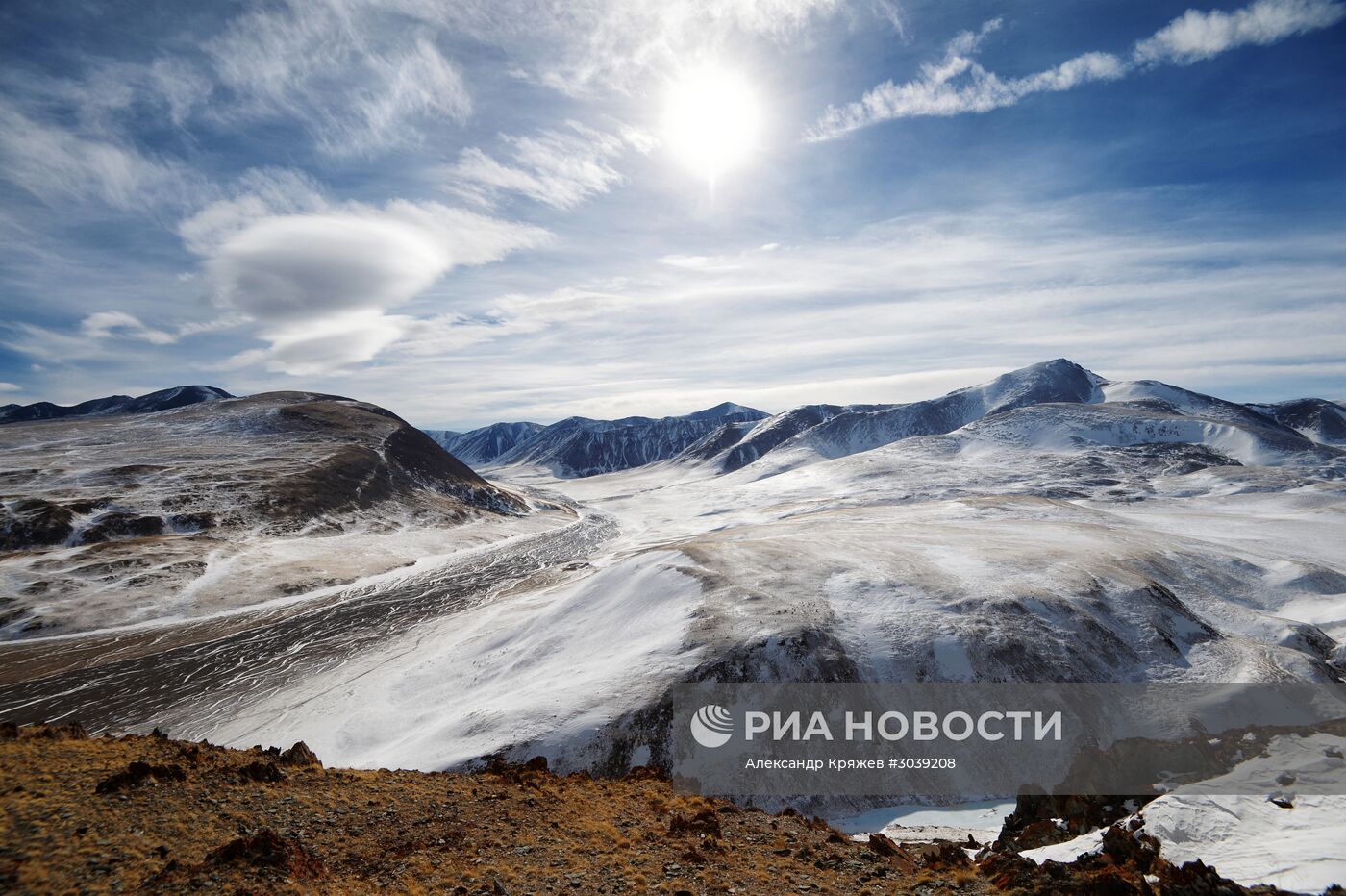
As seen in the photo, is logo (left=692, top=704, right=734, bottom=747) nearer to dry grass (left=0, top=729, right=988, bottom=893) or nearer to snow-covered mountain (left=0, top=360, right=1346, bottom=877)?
snow-covered mountain (left=0, top=360, right=1346, bottom=877)

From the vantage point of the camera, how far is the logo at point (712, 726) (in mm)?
27719

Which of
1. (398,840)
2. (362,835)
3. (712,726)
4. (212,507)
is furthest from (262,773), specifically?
(212,507)

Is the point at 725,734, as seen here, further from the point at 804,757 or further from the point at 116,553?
the point at 116,553

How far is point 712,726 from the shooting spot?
2834 cm

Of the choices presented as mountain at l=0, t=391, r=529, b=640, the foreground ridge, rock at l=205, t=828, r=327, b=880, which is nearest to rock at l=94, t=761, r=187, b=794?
the foreground ridge

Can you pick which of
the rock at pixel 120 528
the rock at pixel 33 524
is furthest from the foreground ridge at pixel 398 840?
the rock at pixel 33 524

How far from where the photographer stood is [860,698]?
99.2ft

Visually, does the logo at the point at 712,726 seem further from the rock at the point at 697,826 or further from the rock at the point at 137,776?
the rock at the point at 137,776

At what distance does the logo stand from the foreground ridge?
702 centimetres

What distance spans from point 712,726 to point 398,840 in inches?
643

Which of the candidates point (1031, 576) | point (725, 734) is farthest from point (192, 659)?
point (1031, 576)

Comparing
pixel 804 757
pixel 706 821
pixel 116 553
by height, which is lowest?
pixel 804 757

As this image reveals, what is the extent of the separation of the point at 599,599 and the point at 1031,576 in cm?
3523

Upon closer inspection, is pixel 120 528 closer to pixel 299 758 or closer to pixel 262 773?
pixel 299 758
